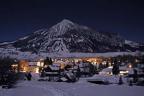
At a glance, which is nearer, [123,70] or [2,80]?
[2,80]

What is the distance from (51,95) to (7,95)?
4448mm

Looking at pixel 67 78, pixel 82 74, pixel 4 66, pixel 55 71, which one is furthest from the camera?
pixel 82 74

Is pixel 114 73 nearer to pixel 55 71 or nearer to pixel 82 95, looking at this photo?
pixel 55 71

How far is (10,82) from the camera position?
48.6 metres

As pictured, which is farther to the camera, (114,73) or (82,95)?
(114,73)

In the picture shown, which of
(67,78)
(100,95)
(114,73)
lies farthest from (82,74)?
(100,95)

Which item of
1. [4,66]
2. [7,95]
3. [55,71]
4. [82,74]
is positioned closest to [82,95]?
[7,95]

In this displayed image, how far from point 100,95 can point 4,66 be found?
25.3 m

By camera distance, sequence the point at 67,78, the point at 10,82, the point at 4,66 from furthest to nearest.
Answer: the point at 67,78, the point at 4,66, the point at 10,82

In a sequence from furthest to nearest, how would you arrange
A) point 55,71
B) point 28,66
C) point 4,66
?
point 28,66 < point 55,71 < point 4,66

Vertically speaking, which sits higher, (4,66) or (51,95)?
A: (4,66)

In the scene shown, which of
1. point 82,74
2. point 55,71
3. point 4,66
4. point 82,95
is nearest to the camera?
point 82,95

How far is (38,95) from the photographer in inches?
1319

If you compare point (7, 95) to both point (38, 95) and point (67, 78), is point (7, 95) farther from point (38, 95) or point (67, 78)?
point (67, 78)
